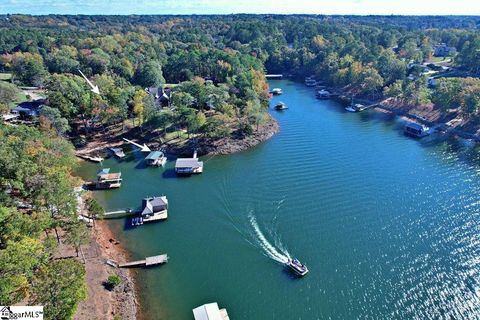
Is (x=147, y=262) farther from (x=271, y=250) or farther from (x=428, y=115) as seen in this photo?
(x=428, y=115)

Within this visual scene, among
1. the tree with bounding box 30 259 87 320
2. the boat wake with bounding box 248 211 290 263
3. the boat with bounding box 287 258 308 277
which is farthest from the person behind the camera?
the boat wake with bounding box 248 211 290 263

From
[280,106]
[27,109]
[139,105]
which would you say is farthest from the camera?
[280,106]

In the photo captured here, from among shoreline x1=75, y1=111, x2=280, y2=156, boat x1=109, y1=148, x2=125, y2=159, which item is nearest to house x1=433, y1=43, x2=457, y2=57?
shoreline x1=75, y1=111, x2=280, y2=156

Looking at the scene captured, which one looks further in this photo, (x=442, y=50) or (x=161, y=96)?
(x=442, y=50)

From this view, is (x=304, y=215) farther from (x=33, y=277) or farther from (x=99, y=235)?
(x=33, y=277)

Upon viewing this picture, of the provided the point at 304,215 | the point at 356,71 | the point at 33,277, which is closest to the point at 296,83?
the point at 356,71

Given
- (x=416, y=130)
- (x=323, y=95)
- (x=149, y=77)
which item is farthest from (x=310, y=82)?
(x=149, y=77)

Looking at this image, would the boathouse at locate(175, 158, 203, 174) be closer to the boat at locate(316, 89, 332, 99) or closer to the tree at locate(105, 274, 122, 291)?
the tree at locate(105, 274, 122, 291)
